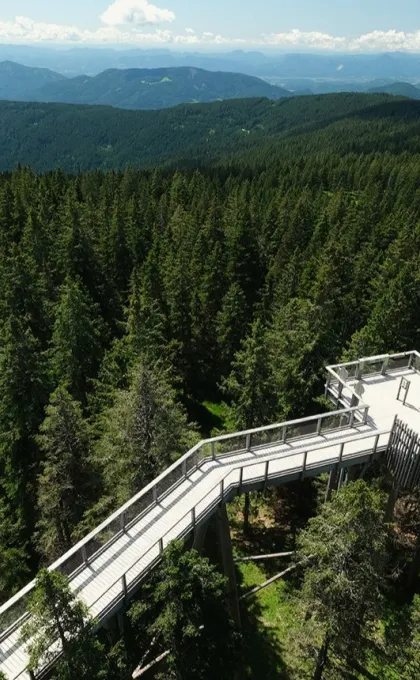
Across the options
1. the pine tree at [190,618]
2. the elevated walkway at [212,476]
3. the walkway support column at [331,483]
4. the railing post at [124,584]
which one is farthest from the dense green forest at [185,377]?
the walkway support column at [331,483]

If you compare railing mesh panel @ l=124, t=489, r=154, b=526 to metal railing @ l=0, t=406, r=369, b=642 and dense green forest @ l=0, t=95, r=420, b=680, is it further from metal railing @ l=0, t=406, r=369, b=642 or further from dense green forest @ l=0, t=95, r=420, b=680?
dense green forest @ l=0, t=95, r=420, b=680

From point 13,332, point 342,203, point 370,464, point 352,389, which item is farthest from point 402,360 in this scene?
point 342,203

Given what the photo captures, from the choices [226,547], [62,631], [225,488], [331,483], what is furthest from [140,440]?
[62,631]

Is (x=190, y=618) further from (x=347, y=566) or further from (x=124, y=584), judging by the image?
(x=347, y=566)

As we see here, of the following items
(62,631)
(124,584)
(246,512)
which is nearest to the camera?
(62,631)

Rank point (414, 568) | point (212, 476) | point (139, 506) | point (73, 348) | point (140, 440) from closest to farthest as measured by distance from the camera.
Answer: point (139, 506), point (212, 476), point (140, 440), point (414, 568), point (73, 348)

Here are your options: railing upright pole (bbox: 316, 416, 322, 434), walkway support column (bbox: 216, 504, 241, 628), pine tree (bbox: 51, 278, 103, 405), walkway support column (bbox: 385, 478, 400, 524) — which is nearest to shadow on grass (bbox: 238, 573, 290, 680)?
walkway support column (bbox: 216, 504, 241, 628)

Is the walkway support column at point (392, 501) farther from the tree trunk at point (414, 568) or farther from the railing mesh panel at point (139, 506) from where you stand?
the railing mesh panel at point (139, 506)
